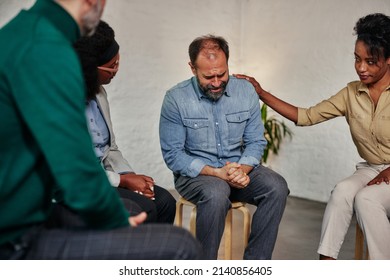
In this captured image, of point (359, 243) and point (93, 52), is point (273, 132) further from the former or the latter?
point (93, 52)

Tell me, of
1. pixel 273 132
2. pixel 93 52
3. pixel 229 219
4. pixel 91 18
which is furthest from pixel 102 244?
pixel 273 132

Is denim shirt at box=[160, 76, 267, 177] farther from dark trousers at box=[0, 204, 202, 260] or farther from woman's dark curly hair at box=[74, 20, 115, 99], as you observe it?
dark trousers at box=[0, 204, 202, 260]

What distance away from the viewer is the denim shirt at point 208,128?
294cm

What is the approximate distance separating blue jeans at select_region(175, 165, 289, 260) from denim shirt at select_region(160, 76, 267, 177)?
5.6 inches

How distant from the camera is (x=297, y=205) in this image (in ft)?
17.0

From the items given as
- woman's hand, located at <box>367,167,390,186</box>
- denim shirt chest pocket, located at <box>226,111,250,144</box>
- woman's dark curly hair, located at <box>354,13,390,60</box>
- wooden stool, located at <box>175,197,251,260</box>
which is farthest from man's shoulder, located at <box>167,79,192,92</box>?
woman's hand, located at <box>367,167,390,186</box>

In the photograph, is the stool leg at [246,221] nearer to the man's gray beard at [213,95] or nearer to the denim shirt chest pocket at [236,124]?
the denim shirt chest pocket at [236,124]

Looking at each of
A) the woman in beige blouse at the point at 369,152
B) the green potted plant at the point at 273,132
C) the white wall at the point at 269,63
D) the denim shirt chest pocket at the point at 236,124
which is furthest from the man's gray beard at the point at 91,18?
the green potted plant at the point at 273,132

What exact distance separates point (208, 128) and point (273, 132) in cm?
269

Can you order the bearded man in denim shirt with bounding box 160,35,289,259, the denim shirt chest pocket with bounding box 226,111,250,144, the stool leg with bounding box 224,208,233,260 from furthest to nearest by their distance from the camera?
1. the denim shirt chest pocket with bounding box 226,111,250,144
2. the stool leg with bounding box 224,208,233,260
3. the bearded man in denim shirt with bounding box 160,35,289,259

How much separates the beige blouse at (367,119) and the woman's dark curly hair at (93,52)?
144 centimetres

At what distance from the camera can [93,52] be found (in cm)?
238

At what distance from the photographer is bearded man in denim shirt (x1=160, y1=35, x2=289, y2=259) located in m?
2.74
